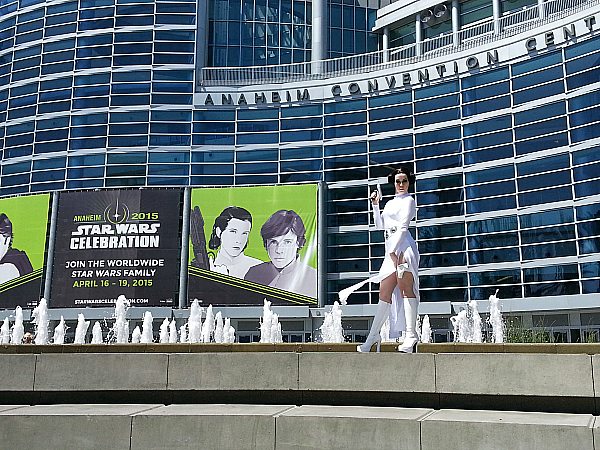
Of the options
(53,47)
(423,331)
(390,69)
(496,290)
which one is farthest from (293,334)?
(53,47)

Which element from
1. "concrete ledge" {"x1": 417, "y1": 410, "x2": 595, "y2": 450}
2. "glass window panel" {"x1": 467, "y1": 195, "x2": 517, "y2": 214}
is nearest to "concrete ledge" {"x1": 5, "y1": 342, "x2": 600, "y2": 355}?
"concrete ledge" {"x1": 417, "y1": 410, "x2": 595, "y2": 450}

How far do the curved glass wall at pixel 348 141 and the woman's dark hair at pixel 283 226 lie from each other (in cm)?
222

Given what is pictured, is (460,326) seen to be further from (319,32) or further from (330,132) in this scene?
(319,32)

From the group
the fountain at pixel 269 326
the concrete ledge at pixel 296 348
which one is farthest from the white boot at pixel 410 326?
the fountain at pixel 269 326

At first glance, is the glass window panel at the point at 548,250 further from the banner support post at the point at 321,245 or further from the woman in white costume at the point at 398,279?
the woman in white costume at the point at 398,279

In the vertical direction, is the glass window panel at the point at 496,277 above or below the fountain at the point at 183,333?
above

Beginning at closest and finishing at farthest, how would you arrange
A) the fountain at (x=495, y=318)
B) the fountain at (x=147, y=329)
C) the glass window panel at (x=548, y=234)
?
the fountain at (x=495, y=318), the glass window panel at (x=548, y=234), the fountain at (x=147, y=329)

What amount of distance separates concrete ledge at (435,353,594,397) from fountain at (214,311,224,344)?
3073 cm

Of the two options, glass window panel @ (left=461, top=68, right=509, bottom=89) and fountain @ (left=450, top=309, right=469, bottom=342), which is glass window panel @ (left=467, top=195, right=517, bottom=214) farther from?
glass window panel @ (left=461, top=68, right=509, bottom=89)

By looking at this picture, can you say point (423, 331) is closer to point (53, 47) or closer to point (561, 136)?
point (561, 136)

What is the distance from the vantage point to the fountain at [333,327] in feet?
124

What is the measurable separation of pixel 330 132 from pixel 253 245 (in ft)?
28.1

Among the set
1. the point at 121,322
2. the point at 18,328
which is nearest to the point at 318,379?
the point at 121,322

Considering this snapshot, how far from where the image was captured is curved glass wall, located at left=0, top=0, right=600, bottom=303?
34844mm
